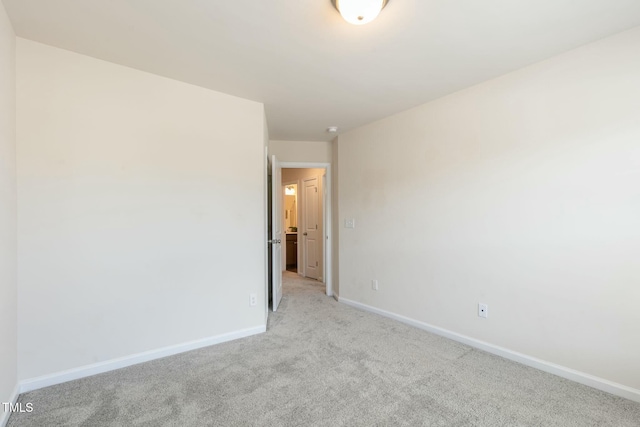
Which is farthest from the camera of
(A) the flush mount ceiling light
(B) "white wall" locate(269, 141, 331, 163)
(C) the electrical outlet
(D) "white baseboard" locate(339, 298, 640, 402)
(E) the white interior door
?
(E) the white interior door

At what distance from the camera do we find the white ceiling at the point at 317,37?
1.63 meters

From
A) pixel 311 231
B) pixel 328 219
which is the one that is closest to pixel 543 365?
pixel 328 219

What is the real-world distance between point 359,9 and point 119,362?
298 centimetres

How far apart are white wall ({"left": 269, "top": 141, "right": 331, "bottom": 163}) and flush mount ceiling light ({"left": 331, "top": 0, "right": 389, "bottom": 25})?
9.26 feet

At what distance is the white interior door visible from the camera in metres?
5.46

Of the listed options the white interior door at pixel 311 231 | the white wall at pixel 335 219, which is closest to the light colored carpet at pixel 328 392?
the white wall at pixel 335 219

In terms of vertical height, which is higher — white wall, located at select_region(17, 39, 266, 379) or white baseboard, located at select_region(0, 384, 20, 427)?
white wall, located at select_region(17, 39, 266, 379)

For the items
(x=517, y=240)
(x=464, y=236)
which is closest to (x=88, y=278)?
(x=464, y=236)

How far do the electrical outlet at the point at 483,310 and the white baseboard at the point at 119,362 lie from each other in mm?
2212

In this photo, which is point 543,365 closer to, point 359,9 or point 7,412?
point 359,9

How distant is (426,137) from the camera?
3.05 m

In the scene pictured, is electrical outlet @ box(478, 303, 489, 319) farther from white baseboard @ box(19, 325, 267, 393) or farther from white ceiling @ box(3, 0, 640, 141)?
white baseboard @ box(19, 325, 267, 393)

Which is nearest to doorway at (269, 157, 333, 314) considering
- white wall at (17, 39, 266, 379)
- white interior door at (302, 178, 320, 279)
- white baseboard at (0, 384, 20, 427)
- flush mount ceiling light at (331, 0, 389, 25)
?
white interior door at (302, 178, 320, 279)

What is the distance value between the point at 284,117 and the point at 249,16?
5.56ft
